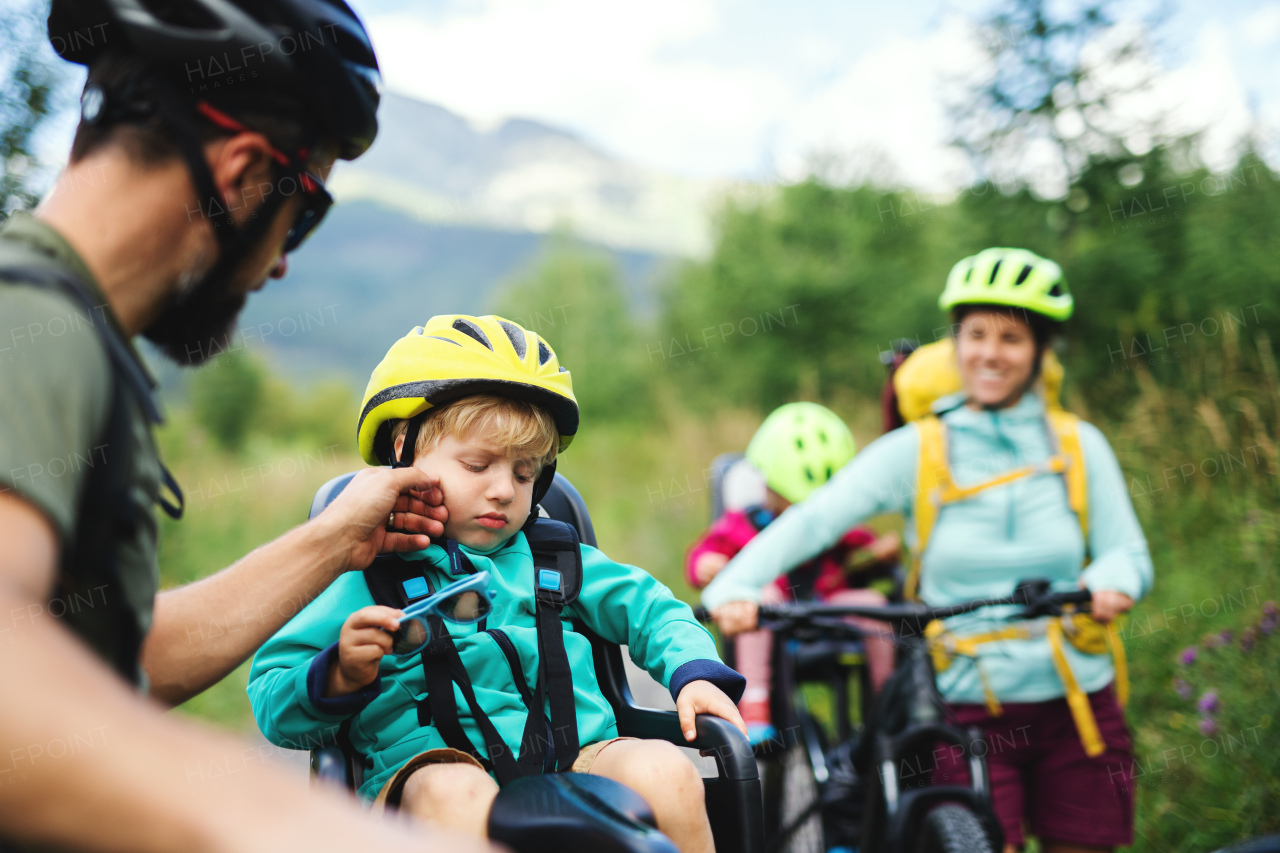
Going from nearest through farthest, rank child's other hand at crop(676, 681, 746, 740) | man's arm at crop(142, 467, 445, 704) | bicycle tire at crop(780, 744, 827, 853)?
man's arm at crop(142, 467, 445, 704)
child's other hand at crop(676, 681, 746, 740)
bicycle tire at crop(780, 744, 827, 853)

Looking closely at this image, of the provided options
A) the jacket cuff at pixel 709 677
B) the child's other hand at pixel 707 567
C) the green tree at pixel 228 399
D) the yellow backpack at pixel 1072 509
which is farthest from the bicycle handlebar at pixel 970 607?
the green tree at pixel 228 399

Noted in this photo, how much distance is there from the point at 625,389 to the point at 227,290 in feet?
85.0

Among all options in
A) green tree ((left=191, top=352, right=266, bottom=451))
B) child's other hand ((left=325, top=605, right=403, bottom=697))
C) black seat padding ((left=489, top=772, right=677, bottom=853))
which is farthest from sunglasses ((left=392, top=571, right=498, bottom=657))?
green tree ((left=191, top=352, right=266, bottom=451))

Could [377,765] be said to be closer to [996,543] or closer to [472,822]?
[472,822]

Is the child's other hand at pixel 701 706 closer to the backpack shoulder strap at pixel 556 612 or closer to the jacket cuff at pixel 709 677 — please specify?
the jacket cuff at pixel 709 677

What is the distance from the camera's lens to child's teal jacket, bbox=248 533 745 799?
73.4 inches

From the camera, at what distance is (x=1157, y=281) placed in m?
7.38

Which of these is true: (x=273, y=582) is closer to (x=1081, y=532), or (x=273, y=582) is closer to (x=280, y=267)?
(x=280, y=267)

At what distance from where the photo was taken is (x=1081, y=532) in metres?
3.21

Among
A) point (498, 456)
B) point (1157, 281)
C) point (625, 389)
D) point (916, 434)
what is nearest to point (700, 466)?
point (1157, 281)

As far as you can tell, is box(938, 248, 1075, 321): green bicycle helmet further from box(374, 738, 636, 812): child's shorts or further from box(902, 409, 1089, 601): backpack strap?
box(374, 738, 636, 812): child's shorts

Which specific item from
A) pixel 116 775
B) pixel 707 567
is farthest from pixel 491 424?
pixel 707 567

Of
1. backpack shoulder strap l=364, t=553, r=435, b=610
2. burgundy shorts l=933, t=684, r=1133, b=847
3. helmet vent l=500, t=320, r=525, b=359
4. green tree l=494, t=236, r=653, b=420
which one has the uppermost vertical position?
green tree l=494, t=236, r=653, b=420

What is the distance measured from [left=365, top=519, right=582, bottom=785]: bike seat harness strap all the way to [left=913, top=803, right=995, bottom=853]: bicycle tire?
131 cm
